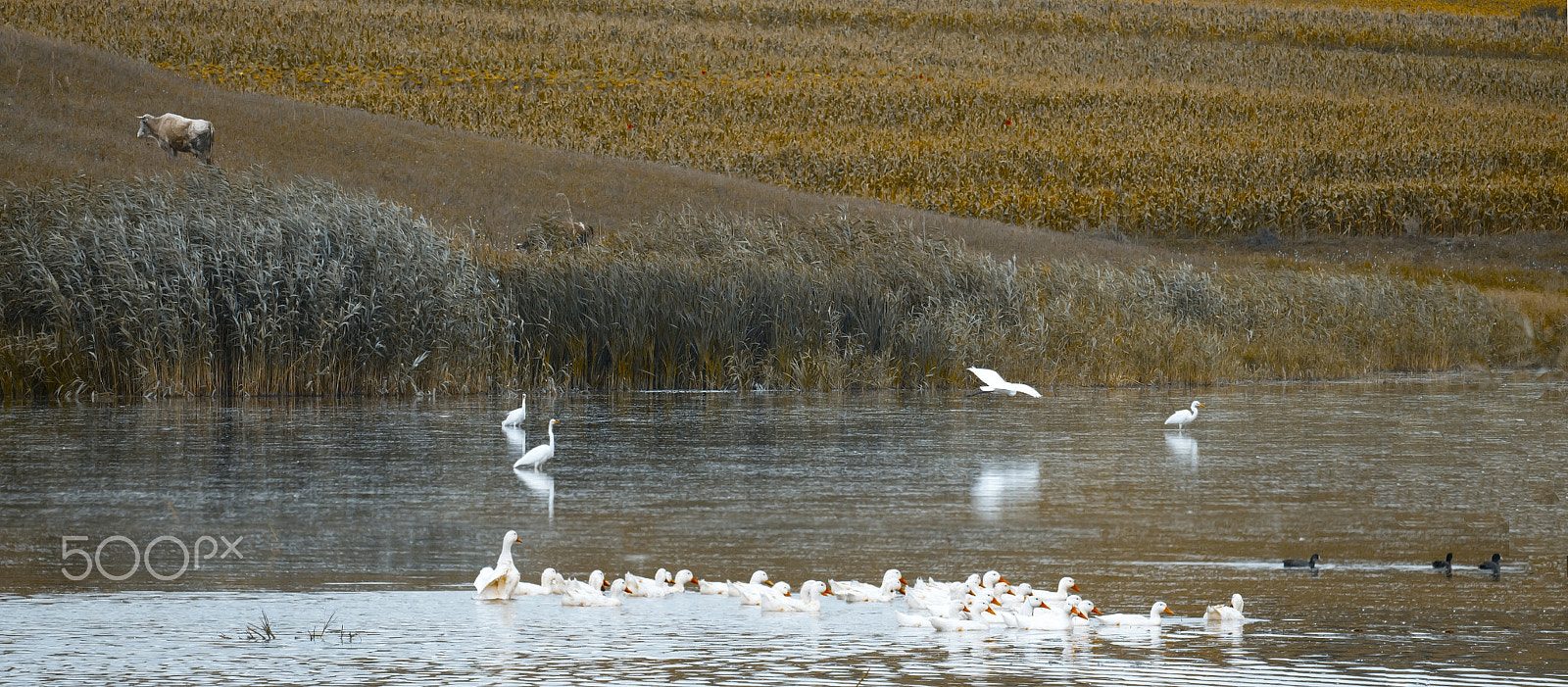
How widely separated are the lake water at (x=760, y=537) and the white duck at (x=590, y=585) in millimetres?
147

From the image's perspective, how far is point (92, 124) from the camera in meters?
32.1

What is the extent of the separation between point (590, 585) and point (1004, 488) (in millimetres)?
5076

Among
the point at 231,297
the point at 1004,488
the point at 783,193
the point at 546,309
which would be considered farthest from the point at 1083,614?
the point at 783,193

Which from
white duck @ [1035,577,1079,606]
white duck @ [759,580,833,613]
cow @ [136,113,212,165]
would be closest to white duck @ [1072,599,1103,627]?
white duck @ [1035,577,1079,606]

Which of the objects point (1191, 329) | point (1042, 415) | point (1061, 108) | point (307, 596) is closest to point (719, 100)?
point (1061, 108)

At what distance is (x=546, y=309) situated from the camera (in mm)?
21641

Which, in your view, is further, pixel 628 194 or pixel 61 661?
pixel 628 194

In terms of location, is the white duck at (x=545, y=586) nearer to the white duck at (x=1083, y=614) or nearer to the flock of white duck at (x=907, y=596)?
the flock of white duck at (x=907, y=596)

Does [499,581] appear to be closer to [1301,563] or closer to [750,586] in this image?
[750,586]

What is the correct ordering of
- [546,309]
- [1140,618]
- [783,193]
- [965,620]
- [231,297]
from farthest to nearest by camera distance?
[783,193]
[546,309]
[231,297]
[965,620]
[1140,618]

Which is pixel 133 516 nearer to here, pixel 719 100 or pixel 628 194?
pixel 628 194

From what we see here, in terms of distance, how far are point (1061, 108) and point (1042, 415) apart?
39.0m

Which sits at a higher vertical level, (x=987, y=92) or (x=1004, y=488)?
(x=987, y=92)

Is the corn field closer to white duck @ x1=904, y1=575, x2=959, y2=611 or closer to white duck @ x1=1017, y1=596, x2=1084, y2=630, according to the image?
white duck @ x1=904, y1=575, x2=959, y2=611
